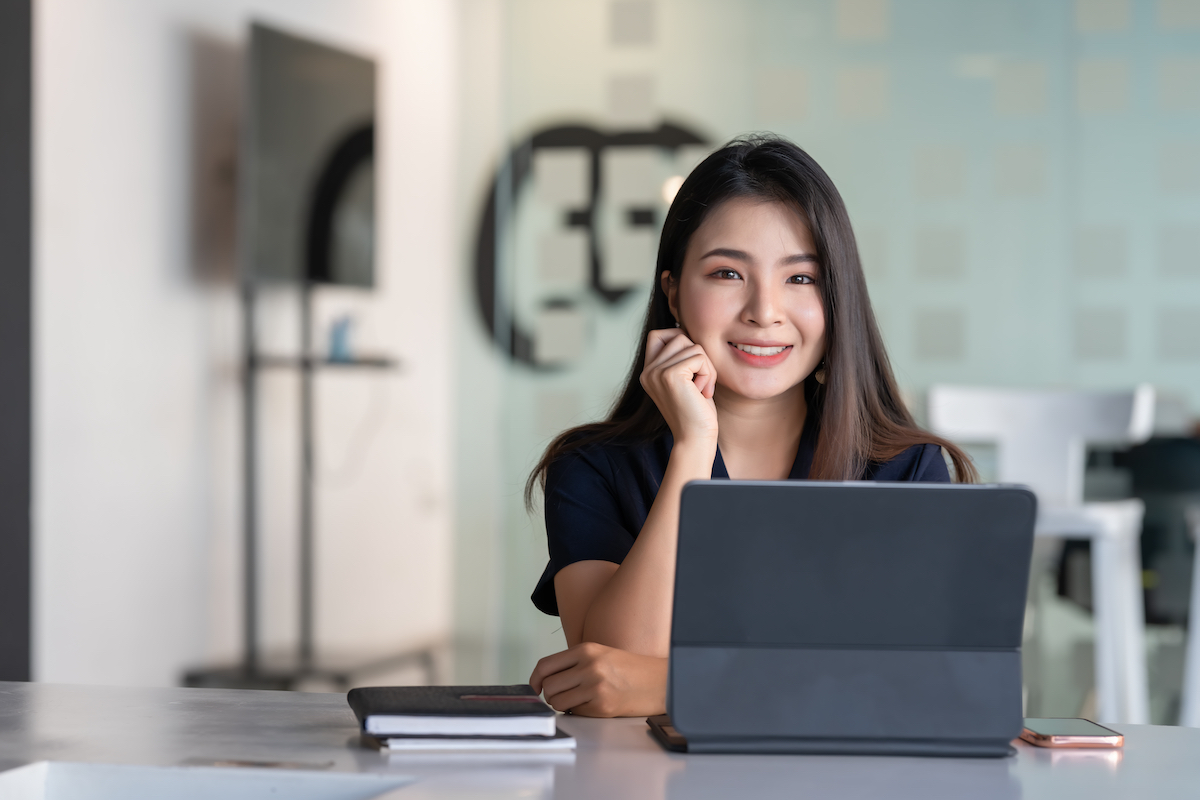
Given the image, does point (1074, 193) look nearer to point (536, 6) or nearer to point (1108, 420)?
point (1108, 420)

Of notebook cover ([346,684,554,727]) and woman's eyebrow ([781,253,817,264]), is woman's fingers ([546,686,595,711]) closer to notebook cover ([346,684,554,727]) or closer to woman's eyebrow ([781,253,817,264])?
notebook cover ([346,684,554,727])

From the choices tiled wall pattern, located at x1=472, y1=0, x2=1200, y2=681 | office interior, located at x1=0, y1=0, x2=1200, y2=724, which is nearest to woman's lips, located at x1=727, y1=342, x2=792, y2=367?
office interior, located at x1=0, y1=0, x2=1200, y2=724

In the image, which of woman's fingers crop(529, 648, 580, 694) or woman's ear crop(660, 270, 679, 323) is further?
woman's ear crop(660, 270, 679, 323)

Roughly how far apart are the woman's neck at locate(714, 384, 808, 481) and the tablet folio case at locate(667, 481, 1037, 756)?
748 millimetres

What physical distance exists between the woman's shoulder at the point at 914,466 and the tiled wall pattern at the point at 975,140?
2.09 metres

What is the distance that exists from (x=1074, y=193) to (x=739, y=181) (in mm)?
2341

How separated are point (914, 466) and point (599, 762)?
32.1 inches

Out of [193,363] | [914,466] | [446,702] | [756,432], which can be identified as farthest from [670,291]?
[193,363]

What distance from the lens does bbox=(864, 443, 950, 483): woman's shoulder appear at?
162cm

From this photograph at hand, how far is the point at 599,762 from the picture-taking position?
96cm

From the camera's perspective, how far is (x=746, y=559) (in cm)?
92

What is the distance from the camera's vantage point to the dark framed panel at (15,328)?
274cm

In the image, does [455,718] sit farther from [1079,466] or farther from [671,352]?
[1079,466]

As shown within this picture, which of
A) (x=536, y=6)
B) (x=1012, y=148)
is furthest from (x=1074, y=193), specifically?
(x=536, y=6)
